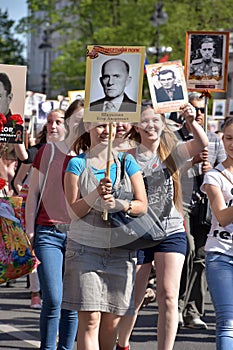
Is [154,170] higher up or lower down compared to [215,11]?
lower down

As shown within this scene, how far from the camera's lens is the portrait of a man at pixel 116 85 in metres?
6.11

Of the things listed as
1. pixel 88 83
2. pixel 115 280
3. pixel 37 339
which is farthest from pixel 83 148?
pixel 37 339

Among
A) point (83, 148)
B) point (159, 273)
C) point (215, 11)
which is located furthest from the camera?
point (215, 11)

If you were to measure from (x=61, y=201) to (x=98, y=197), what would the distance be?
1.22m

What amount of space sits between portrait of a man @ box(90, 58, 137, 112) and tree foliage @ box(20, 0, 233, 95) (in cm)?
2721

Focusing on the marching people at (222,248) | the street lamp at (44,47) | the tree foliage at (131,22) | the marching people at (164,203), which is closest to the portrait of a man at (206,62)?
the marching people at (164,203)

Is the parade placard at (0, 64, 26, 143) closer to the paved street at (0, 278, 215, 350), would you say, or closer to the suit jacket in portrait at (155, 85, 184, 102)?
the suit jacket in portrait at (155, 85, 184, 102)

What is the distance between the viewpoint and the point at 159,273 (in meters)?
6.84

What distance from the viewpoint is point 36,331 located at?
8852mm

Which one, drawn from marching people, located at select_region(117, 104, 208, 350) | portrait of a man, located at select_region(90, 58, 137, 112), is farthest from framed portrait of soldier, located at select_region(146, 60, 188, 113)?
portrait of a man, located at select_region(90, 58, 137, 112)

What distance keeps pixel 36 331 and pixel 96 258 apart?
3.15 metres

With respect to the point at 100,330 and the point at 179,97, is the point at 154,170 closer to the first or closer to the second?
the point at 179,97

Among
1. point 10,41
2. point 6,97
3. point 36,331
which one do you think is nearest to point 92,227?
point 6,97

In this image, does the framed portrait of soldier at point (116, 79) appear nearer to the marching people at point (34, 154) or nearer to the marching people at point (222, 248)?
the marching people at point (222, 248)
